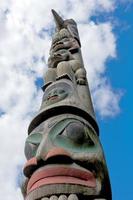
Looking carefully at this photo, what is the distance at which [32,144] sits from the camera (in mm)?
3721

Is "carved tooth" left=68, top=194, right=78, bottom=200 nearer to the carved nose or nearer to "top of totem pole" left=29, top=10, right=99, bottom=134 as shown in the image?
the carved nose

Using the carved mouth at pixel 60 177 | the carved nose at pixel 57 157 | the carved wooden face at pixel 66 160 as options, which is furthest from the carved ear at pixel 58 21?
the carved mouth at pixel 60 177

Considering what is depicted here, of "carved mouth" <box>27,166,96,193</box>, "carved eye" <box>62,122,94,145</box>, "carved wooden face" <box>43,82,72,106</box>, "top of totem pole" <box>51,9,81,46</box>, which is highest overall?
"top of totem pole" <box>51,9,81,46</box>

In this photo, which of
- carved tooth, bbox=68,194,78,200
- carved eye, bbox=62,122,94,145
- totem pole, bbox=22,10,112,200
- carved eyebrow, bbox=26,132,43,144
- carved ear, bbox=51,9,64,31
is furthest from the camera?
carved ear, bbox=51,9,64,31

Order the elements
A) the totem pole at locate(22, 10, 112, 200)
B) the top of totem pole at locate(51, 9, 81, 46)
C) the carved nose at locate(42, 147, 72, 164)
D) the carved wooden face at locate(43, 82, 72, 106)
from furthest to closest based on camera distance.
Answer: the top of totem pole at locate(51, 9, 81, 46) < the carved wooden face at locate(43, 82, 72, 106) < the carved nose at locate(42, 147, 72, 164) < the totem pole at locate(22, 10, 112, 200)

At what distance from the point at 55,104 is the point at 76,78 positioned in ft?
3.93

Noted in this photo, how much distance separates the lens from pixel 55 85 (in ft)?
15.8

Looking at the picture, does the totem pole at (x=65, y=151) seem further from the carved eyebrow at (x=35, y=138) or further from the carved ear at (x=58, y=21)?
the carved ear at (x=58, y=21)

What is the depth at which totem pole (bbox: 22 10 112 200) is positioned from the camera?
3.16m

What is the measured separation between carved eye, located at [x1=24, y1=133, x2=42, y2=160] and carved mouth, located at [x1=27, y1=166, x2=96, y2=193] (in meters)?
0.35

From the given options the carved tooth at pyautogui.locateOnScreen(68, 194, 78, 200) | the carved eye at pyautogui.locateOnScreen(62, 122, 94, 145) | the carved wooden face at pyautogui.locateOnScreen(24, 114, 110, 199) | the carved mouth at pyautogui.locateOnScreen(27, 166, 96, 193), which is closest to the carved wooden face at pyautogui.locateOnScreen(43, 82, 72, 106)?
the carved wooden face at pyautogui.locateOnScreen(24, 114, 110, 199)

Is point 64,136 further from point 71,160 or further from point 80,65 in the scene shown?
point 80,65

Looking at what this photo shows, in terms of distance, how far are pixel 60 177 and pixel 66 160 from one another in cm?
21

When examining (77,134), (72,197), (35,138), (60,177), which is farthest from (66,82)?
(72,197)
